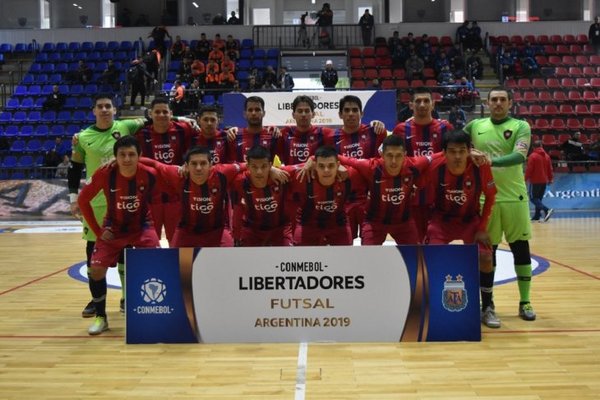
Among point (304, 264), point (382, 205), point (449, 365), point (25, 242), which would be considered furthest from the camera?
point (25, 242)

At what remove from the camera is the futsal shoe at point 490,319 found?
4.91 meters

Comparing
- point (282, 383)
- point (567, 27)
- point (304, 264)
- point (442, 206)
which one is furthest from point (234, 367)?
point (567, 27)

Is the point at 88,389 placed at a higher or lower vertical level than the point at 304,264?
lower

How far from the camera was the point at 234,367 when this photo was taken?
13.0ft

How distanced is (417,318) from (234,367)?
1.34 metres

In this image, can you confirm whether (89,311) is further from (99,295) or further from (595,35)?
(595,35)

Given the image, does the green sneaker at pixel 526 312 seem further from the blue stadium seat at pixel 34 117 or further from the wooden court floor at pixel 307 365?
the blue stadium seat at pixel 34 117

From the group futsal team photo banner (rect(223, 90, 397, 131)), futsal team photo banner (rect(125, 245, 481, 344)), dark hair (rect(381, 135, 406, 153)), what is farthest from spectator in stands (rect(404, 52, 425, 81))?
futsal team photo banner (rect(125, 245, 481, 344))

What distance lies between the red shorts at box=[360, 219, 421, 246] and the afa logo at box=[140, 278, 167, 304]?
165 centimetres

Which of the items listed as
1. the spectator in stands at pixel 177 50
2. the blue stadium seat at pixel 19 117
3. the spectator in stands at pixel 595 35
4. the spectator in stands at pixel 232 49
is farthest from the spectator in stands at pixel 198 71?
the spectator in stands at pixel 595 35

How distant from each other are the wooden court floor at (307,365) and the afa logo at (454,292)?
301 millimetres

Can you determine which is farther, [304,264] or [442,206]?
[442,206]

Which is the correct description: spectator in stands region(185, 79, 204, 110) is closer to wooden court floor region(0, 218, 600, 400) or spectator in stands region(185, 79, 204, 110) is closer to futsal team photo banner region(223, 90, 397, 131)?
futsal team photo banner region(223, 90, 397, 131)

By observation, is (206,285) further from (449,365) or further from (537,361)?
(537,361)
